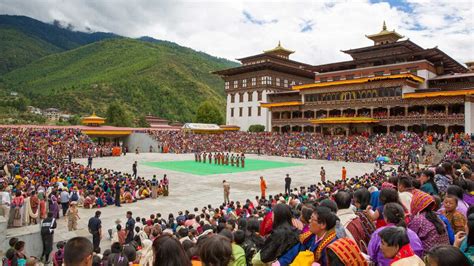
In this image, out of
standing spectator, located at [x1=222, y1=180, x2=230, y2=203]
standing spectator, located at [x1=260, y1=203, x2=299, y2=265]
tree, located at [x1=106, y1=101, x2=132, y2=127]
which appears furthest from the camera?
tree, located at [x1=106, y1=101, x2=132, y2=127]

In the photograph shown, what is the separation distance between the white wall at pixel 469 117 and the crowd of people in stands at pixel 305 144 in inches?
210

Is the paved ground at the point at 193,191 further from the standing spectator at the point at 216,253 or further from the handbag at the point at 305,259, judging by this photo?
the handbag at the point at 305,259

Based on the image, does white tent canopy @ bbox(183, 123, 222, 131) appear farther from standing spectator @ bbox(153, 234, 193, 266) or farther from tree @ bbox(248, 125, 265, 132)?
standing spectator @ bbox(153, 234, 193, 266)

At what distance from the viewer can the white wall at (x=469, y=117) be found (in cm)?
3866

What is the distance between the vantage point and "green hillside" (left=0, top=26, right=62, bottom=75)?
12144 centimetres

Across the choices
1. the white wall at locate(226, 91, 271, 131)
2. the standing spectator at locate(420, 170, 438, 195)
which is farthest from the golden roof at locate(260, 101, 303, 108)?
the standing spectator at locate(420, 170, 438, 195)

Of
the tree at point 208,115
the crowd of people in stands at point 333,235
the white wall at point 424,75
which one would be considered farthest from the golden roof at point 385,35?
the crowd of people in stands at point 333,235

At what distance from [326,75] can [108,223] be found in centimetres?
5307

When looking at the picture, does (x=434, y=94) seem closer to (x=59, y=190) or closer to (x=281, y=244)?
(x=59, y=190)

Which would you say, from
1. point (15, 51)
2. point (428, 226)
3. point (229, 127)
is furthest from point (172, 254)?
point (15, 51)

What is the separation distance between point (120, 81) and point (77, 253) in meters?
102

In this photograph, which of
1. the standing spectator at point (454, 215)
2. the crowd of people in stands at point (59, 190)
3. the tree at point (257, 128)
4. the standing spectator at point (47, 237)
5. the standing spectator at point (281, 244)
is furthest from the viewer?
the tree at point (257, 128)

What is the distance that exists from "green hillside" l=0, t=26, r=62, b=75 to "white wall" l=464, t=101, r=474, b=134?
13238cm

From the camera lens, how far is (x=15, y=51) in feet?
429
